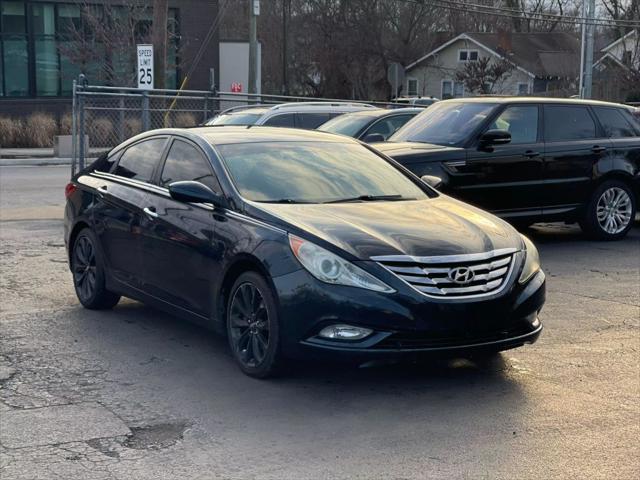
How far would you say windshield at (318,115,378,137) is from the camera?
13992mm

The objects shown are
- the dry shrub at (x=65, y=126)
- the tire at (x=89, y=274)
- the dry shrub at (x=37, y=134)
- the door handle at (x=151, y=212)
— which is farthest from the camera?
the dry shrub at (x=65, y=126)

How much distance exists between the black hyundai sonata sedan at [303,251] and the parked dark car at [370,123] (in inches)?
237

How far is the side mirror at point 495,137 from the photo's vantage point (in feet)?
36.4

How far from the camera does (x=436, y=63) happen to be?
63.8m

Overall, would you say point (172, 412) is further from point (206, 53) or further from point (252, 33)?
point (206, 53)

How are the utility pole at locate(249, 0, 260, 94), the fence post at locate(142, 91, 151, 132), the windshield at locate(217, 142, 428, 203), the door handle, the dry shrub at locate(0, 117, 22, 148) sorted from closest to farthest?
1. the windshield at locate(217, 142, 428, 203)
2. the door handle
3. the fence post at locate(142, 91, 151, 132)
4. the dry shrub at locate(0, 117, 22, 148)
5. the utility pole at locate(249, 0, 260, 94)

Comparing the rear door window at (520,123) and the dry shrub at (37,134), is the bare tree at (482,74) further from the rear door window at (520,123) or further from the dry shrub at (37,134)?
the rear door window at (520,123)

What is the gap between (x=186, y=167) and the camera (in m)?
7.30

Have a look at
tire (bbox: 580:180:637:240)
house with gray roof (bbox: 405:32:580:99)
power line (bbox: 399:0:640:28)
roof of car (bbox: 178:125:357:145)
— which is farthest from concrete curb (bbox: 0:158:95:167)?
house with gray roof (bbox: 405:32:580:99)

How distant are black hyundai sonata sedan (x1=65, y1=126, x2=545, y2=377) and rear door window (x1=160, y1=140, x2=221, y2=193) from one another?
0.01 meters

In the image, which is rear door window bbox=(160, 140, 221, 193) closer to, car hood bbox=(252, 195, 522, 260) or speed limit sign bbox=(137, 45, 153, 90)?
car hood bbox=(252, 195, 522, 260)

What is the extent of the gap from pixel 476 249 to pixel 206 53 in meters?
40.5

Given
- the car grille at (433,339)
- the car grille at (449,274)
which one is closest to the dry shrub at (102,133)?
the car grille at (449,274)

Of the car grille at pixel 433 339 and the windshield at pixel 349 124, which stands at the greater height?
the windshield at pixel 349 124
